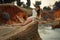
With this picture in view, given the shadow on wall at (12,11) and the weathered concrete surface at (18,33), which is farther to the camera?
the shadow on wall at (12,11)

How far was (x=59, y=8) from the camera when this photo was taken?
6953 millimetres

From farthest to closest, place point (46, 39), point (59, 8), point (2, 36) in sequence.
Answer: point (59, 8) < point (46, 39) < point (2, 36)

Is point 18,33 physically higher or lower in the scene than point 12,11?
higher

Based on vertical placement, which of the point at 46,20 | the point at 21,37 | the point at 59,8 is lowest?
the point at 46,20

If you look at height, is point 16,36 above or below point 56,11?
above

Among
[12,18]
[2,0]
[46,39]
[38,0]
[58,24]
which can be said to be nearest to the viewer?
[12,18]

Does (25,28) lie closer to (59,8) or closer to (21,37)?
(21,37)

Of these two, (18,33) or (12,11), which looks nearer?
(18,33)

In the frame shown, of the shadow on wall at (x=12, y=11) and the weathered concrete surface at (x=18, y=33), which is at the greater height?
the weathered concrete surface at (x=18, y=33)

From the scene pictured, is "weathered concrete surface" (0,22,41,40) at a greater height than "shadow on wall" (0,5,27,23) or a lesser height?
greater

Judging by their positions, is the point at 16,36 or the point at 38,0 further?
the point at 38,0

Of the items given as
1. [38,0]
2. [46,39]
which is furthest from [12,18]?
[38,0]

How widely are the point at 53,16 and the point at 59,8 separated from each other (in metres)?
0.38

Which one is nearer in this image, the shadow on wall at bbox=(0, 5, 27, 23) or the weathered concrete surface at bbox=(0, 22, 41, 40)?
the weathered concrete surface at bbox=(0, 22, 41, 40)
